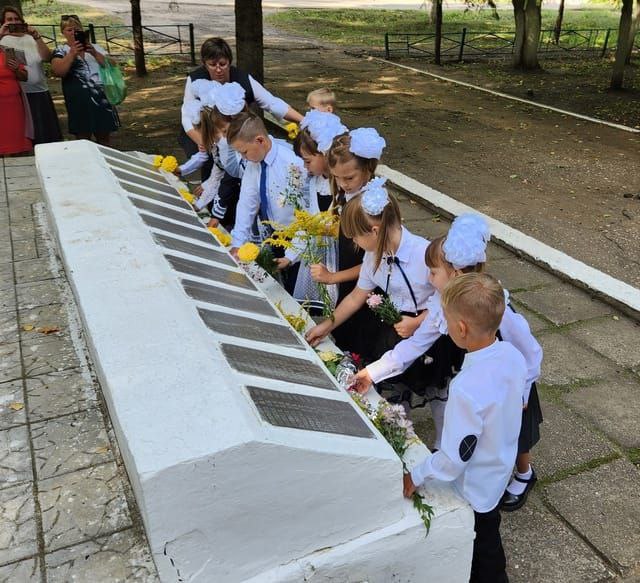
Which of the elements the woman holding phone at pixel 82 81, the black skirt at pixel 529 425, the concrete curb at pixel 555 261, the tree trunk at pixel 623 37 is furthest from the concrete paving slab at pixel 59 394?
the tree trunk at pixel 623 37

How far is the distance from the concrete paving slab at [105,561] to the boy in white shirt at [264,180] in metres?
1.80

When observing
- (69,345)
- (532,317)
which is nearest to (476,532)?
(69,345)

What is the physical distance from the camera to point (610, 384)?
359cm

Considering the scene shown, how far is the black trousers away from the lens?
218cm

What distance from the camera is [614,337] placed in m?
4.11

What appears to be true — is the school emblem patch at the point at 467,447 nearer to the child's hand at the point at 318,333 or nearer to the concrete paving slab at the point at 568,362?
the child's hand at the point at 318,333

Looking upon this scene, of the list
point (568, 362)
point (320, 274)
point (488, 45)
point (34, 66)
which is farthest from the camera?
point (488, 45)

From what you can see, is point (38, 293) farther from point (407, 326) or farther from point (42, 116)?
point (42, 116)

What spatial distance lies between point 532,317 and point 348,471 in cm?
292

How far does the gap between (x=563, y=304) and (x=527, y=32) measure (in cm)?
1437

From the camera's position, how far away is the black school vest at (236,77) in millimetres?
4779

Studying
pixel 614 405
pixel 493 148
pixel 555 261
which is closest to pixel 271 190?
pixel 614 405

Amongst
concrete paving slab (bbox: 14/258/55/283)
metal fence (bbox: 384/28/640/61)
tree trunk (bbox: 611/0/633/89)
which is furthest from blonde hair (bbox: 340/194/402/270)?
metal fence (bbox: 384/28/640/61)

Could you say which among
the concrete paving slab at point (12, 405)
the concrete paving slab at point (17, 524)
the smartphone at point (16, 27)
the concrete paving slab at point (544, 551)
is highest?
the smartphone at point (16, 27)
